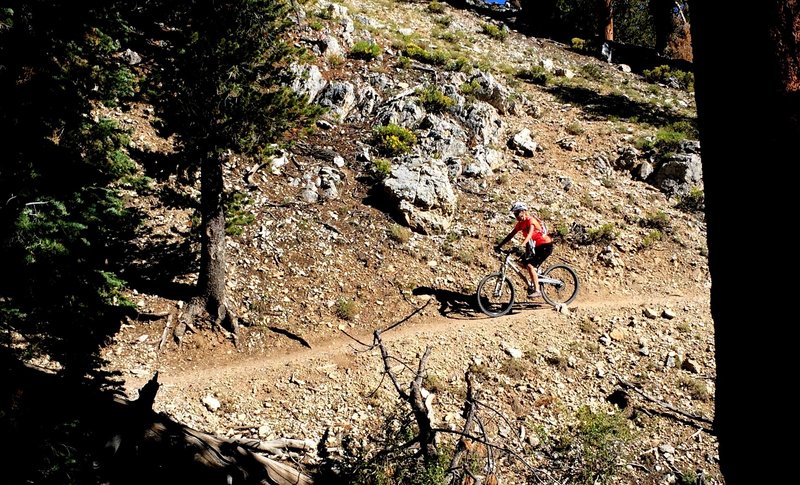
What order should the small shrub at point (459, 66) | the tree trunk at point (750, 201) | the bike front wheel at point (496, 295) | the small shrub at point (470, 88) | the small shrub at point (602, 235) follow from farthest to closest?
the small shrub at point (459, 66) → the small shrub at point (470, 88) → the small shrub at point (602, 235) → the bike front wheel at point (496, 295) → the tree trunk at point (750, 201)

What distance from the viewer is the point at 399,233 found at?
14422mm

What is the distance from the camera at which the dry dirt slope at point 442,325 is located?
9547mm

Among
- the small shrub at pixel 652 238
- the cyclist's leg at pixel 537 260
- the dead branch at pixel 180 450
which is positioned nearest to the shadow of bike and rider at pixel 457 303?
the cyclist's leg at pixel 537 260

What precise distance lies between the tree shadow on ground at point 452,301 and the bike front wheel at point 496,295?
0.30 m

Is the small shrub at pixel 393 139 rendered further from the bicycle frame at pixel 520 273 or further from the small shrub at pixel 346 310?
the small shrub at pixel 346 310

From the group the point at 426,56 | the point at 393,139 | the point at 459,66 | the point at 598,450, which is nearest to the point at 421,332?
the point at 598,450

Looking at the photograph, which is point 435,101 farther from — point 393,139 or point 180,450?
point 180,450

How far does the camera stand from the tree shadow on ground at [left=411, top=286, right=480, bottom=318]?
12.8 meters

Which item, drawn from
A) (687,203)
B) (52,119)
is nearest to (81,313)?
(52,119)

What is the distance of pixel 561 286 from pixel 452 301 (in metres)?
2.79

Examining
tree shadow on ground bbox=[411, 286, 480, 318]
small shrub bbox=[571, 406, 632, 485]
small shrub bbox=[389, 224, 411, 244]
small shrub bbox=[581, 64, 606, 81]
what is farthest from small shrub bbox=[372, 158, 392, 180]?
small shrub bbox=[581, 64, 606, 81]

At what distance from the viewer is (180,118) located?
372 inches

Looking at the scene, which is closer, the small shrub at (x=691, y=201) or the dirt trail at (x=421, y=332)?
the dirt trail at (x=421, y=332)

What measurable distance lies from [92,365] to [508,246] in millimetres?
11352
